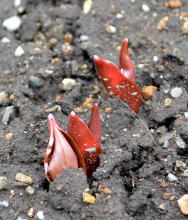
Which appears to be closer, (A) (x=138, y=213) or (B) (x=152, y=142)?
(A) (x=138, y=213)

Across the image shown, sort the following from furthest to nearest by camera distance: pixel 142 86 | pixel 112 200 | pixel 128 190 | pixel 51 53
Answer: pixel 51 53 < pixel 142 86 < pixel 128 190 < pixel 112 200

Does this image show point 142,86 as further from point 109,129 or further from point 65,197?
point 65,197

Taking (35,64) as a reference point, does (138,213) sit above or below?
below

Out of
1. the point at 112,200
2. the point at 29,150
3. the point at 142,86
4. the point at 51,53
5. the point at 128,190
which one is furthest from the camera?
the point at 51,53

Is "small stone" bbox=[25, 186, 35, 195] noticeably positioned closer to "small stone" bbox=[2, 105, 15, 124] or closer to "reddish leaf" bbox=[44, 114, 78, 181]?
"reddish leaf" bbox=[44, 114, 78, 181]

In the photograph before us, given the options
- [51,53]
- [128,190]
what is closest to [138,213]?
[128,190]

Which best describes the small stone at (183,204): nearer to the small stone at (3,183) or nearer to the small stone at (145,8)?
the small stone at (3,183)

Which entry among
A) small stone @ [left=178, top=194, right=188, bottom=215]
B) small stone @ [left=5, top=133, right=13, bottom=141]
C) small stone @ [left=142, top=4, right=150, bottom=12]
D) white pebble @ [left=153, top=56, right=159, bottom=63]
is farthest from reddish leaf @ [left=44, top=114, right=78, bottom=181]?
small stone @ [left=142, top=4, right=150, bottom=12]
